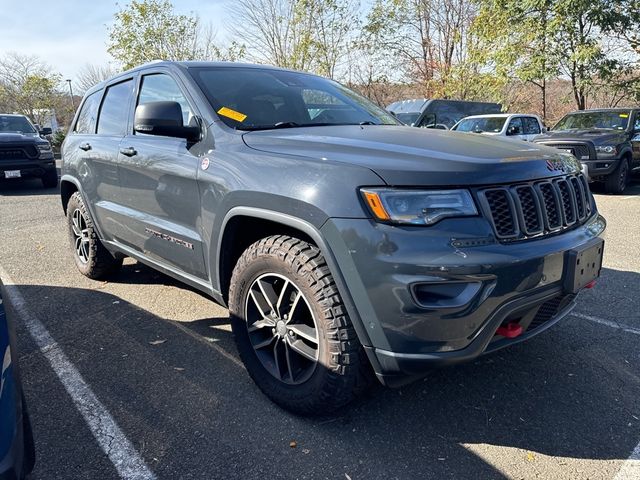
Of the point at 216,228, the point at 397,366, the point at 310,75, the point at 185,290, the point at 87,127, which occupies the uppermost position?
the point at 310,75

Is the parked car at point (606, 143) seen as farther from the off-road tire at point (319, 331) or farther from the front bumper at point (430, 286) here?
the off-road tire at point (319, 331)

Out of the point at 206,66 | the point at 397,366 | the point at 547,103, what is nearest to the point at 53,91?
the point at 547,103

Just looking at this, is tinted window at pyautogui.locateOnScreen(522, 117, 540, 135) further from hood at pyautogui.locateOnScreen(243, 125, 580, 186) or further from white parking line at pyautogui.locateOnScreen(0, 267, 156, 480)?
white parking line at pyautogui.locateOnScreen(0, 267, 156, 480)

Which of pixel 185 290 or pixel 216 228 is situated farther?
pixel 185 290

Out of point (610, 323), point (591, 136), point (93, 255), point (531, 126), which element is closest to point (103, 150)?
point (93, 255)

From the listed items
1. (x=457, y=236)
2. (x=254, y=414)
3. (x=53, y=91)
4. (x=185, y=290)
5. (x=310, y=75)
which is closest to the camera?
(x=457, y=236)

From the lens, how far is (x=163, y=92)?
3248mm

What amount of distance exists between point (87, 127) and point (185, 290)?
175cm

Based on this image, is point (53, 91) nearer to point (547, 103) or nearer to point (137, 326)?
point (547, 103)

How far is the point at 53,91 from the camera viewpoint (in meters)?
32.5

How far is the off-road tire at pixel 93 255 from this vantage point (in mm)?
4316

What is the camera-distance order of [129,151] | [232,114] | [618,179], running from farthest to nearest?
[618,179] → [129,151] → [232,114]

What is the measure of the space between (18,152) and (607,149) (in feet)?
40.5

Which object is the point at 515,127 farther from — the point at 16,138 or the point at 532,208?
the point at 16,138
